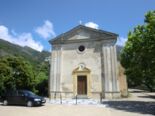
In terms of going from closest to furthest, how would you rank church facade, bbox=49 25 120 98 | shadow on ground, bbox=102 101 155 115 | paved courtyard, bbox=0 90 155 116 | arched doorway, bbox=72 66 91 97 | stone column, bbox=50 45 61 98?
paved courtyard, bbox=0 90 155 116
shadow on ground, bbox=102 101 155 115
church facade, bbox=49 25 120 98
arched doorway, bbox=72 66 91 97
stone column, bbox=50 45 61 98

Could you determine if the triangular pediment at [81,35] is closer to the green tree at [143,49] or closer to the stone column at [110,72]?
the stone column at [110,72]

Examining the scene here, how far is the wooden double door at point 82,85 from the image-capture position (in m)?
24.0

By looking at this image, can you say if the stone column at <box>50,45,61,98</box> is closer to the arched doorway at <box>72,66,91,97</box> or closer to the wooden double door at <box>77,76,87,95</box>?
the arched doorway at <box>72,66,91,97</box>

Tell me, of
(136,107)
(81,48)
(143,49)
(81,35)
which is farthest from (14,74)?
(143,49)

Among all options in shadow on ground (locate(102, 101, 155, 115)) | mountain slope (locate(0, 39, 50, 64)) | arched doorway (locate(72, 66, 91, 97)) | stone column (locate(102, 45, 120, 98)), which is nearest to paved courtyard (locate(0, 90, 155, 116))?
shadow on ground (locate(102, 101, 155, 115))

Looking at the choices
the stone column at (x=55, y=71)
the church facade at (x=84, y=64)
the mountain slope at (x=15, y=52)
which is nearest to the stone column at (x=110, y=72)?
the church facade at (x=84, y=64)

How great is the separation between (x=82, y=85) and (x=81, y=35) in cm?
648

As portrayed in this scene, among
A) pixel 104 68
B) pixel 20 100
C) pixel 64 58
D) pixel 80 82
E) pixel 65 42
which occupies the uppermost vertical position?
pixel 65 42

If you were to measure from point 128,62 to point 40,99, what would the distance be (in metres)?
9.05

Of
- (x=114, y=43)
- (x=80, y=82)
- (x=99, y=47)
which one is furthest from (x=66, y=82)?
(x=114, y=43)

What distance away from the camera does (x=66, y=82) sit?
24547 millimetres

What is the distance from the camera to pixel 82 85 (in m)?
24.2

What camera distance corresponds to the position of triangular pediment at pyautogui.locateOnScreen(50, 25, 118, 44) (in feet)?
Answer: 78.9

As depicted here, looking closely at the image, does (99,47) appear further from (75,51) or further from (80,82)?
(80,82)
